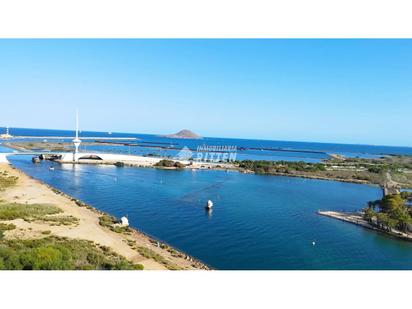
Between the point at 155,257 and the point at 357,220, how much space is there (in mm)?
12965

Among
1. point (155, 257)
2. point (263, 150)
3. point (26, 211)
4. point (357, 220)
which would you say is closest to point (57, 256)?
point (155, 257)

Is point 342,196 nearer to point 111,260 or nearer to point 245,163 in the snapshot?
point 245,163

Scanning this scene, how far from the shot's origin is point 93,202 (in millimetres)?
20625

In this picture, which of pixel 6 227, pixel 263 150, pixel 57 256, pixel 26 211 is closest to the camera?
pixel 57 256

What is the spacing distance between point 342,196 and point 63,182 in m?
22.7

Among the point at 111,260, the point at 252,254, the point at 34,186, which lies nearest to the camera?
the point at 111,260

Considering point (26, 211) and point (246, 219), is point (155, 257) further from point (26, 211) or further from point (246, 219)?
point (246, 219)

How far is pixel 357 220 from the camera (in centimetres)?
1919

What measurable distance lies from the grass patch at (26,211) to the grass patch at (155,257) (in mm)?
5847

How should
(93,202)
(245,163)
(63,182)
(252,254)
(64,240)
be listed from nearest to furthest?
(64,240) < (252,254) < (93,202) < (63,182) < (245,163)

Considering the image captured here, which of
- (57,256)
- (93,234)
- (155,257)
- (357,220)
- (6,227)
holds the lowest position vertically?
(357,220)

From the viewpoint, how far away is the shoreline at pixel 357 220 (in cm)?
1652
